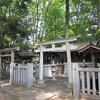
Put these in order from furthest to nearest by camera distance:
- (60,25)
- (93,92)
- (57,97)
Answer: (60,25) → (57,97) → (93,92)

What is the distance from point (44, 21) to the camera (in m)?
25.0

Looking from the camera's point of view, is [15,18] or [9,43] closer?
[15,18]

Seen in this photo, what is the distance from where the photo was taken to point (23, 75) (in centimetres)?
968

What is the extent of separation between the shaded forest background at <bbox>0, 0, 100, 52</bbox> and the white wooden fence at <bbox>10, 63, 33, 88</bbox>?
15.5ft

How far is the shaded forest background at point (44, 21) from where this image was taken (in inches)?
567

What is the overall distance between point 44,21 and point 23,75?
16619mm

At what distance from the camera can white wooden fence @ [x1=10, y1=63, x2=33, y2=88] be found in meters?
9.27

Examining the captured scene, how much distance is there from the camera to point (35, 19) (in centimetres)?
2631

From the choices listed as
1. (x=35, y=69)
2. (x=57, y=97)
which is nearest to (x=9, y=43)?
(x=35, y=69)

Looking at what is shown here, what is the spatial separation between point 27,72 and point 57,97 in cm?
291

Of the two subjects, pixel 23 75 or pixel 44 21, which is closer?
pixel 23 75

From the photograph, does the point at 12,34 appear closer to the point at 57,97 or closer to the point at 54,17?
the point at 57,97

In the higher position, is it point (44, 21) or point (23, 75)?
point (44, 21)

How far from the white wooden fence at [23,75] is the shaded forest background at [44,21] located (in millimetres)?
4718
